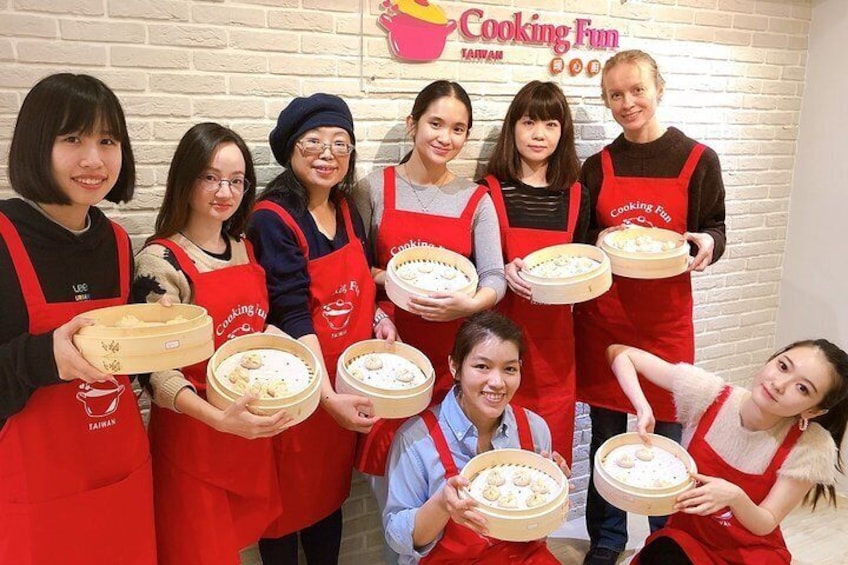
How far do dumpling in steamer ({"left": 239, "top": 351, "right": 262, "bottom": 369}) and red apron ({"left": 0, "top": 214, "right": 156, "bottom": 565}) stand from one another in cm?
28

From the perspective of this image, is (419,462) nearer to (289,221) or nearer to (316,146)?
(289,221)

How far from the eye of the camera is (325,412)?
2.15m

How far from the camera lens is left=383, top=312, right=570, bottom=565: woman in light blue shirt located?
1917 mm

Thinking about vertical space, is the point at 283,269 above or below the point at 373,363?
above

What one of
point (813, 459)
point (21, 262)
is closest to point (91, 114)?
point (21, 262)

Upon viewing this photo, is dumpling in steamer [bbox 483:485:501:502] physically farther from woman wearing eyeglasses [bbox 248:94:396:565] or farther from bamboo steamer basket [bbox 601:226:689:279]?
bamboo steamer basket [bbox 601:226:689:279]

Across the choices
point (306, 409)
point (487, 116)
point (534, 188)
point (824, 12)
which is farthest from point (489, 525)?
point (824, 12)

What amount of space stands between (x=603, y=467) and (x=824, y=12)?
2.86 meters

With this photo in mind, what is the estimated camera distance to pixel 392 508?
1975 millimetres

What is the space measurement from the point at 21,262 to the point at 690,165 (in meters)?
2.19

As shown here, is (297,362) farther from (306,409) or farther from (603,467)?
(603,467)

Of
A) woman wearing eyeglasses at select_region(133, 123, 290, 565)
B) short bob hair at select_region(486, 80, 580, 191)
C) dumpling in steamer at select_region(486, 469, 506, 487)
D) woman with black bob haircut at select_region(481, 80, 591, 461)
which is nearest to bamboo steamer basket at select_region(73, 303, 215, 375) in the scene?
woman wearing eyeglasses at select_region(133, 123, 290, 565)

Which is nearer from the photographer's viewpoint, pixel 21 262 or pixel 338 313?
pixel 21 262

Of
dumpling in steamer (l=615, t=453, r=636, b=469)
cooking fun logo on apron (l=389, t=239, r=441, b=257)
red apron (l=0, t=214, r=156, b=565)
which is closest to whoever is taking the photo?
red apron (l=0, t=214, r=156, b=565)
